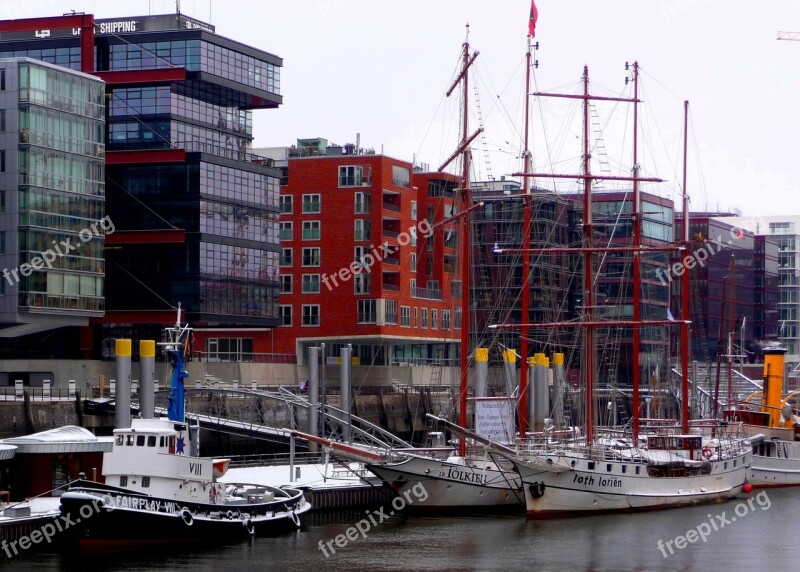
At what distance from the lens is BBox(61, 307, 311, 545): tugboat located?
2026 inches

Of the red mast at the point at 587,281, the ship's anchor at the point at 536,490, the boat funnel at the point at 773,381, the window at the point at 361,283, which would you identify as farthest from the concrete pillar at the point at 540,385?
the window at the point at 361,283

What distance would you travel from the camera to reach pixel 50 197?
92875 mm

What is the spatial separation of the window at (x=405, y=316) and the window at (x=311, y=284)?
768cm

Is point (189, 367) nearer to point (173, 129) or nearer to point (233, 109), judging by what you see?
point (173, 129)

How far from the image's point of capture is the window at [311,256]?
420ft

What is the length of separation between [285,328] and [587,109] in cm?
5142

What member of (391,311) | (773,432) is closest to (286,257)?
(391,311)

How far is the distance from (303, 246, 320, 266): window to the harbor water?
62839mm

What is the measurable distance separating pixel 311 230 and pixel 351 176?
5.79 metres

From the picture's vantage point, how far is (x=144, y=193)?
106375 millimetres

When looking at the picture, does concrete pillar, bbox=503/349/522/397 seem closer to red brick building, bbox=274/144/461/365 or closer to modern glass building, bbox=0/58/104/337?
modern glass building, bbox=0/58/104/337

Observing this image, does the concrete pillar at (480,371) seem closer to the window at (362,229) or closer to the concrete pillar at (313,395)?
the concrete pillar at (313,395)

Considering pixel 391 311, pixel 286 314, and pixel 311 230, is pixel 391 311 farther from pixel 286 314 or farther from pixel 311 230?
pixel 311 230

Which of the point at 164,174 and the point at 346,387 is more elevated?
the point at 164,174
